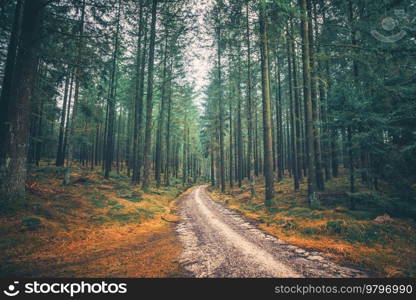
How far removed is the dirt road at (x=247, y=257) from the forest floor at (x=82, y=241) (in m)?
0.55

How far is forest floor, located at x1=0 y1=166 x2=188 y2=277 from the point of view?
3.75 meters

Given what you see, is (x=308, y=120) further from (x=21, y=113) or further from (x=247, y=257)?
(x=21, y=113)

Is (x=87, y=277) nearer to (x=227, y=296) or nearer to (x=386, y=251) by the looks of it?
(x=227, y=296)

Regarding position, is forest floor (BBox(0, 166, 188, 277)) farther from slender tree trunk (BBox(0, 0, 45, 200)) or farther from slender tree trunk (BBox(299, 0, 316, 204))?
slender tree trunk (BBox(299, 0, 316, 204))

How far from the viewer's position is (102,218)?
7.73 meters

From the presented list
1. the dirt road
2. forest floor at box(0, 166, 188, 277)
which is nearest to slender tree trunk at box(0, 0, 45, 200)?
forest floor at box(0, 166, 188, 277)

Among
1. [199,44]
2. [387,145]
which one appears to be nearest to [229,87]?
[199,44]

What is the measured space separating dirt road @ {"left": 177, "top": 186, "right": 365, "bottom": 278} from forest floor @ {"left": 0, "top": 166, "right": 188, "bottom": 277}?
1.81 ft

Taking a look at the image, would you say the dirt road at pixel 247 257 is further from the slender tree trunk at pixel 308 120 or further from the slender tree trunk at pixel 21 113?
the slender tree trunk at pixel 21 113

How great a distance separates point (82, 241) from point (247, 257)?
5.13 m

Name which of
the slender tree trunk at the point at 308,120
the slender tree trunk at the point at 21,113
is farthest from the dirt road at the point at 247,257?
the slender tree trunk at the point at 21,113

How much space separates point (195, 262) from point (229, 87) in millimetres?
19176

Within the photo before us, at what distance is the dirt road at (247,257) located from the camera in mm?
3682

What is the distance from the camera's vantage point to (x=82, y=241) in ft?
18.2
